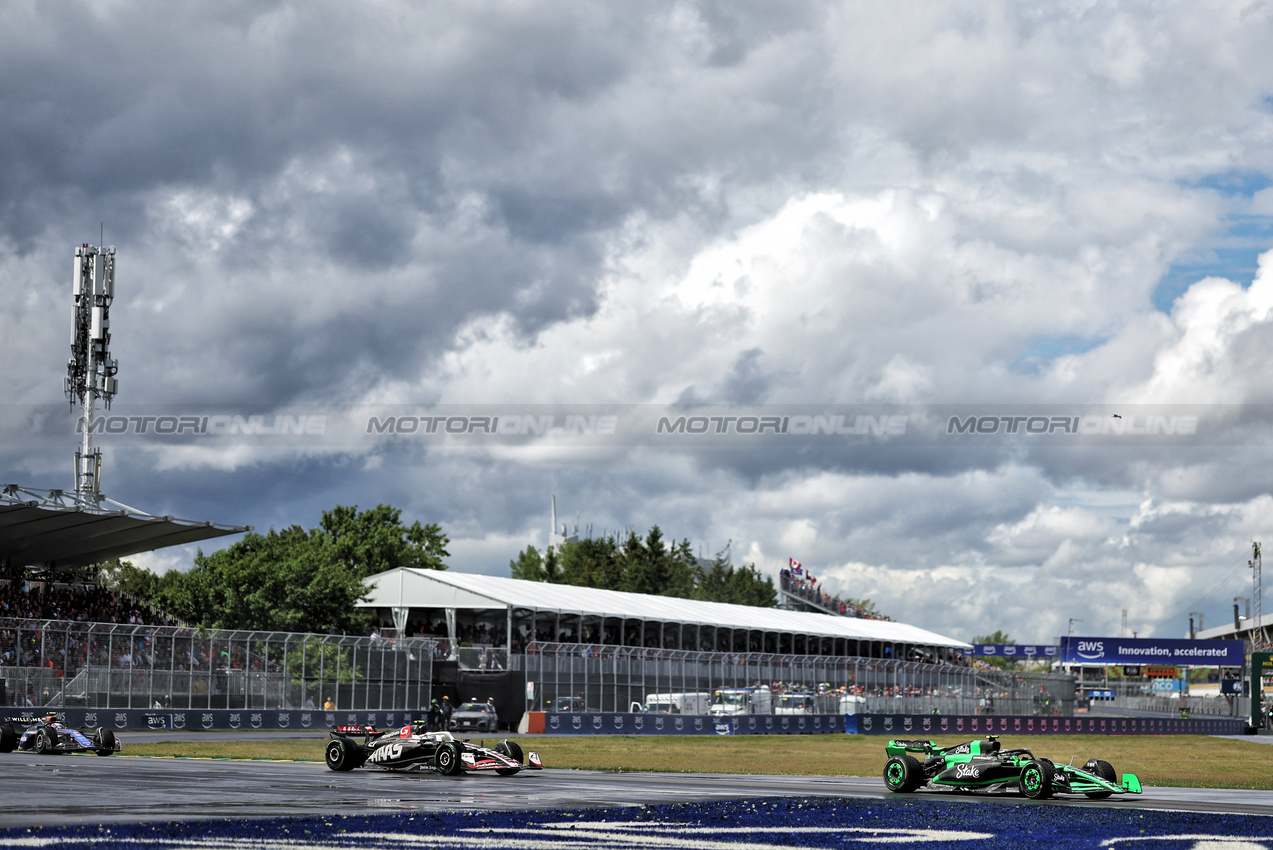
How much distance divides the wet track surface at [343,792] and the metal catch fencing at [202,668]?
1416 cm

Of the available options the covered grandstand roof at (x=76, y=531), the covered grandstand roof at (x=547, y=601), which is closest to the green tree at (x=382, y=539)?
the covered grandstand roof at (x=547, y=601)

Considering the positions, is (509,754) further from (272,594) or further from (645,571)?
(645,571)

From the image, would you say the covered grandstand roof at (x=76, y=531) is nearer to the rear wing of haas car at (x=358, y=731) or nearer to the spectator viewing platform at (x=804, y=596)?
the rear wing of haas car at (x=358, y=731)

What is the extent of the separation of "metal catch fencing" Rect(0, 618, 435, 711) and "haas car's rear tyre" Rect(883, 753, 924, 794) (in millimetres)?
29358

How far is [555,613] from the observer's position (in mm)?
72312

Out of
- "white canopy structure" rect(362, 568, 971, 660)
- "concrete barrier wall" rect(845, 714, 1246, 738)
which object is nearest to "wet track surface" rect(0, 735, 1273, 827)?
"concrete barrier wall" rect(845, 714, 1246, 738)

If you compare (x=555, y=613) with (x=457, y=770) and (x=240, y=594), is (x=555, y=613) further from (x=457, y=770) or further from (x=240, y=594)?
(x=457, y=770)

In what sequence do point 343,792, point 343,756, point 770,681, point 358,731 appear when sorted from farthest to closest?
point 770,681, point 358,731, point 343,756, point 343,792

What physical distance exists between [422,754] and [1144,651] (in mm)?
84748

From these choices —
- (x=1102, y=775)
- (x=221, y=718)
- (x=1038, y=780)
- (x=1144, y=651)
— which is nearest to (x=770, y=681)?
(x=221, y=718)

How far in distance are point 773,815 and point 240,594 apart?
53.4 metres

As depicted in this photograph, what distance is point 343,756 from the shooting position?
26.0 m

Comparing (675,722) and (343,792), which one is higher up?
(343,792)

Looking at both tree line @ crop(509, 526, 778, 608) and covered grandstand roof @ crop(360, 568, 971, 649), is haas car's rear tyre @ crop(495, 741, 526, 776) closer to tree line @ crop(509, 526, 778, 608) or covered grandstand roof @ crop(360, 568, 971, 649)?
covered grandstand roof @ crop(360, 568, 971, 649)
